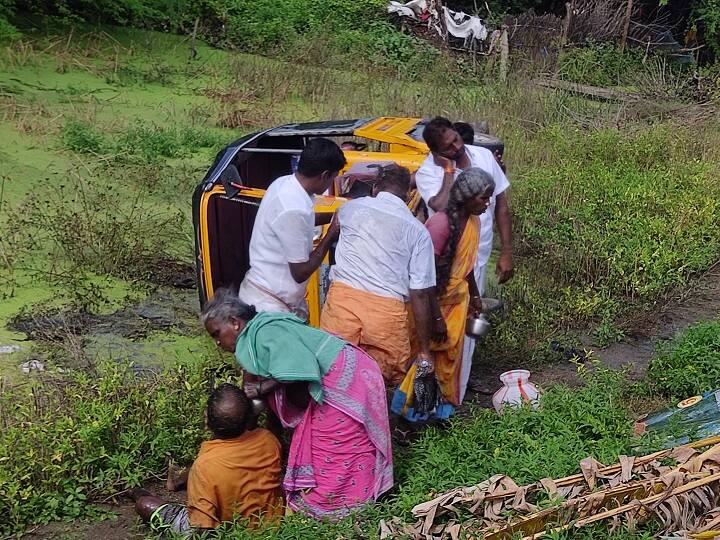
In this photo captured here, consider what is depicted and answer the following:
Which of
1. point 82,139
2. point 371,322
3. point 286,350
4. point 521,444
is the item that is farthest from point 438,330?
point 82,139

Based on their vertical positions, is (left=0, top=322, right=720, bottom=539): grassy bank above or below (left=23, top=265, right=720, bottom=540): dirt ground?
above

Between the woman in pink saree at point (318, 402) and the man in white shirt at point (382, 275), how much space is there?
437 mm

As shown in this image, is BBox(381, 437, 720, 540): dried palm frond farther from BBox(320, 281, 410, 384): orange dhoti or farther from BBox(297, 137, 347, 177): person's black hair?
BBox(297, 137, 347, 177): person's black hair

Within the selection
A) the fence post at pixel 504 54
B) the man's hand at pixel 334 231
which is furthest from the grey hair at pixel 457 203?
the fence post at pixel 504 54

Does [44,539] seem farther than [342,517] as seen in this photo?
Yes

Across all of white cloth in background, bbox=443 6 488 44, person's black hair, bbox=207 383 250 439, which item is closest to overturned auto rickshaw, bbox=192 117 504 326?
person's black hair, bbox=207 383 250 439

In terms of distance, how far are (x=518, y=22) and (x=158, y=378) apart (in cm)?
1331

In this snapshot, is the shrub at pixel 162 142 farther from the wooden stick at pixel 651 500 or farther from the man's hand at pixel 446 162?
the wooden stick at pixel 651 500

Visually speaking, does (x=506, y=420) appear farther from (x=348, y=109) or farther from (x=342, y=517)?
(x=348, y=109)

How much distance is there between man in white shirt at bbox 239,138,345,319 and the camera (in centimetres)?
421

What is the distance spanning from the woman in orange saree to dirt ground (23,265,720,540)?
659 millimetres

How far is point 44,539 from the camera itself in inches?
159

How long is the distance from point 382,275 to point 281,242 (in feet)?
1.71

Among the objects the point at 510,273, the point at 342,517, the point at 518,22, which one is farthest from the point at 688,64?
the point at 342,517
